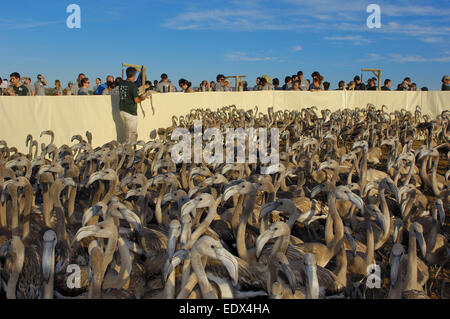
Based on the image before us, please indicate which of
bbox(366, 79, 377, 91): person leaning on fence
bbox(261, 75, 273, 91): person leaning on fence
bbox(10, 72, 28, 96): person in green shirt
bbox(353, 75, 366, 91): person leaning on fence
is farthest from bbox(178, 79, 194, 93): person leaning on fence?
bbox(366, 79, 377, 91): person leaning on fence

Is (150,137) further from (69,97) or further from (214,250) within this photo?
(214,250)

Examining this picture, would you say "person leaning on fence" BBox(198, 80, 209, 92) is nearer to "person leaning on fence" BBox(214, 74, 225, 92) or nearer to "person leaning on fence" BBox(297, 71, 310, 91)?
"person leaning on fence" BBox(214, 74, 225, 92)

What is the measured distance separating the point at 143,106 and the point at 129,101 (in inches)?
80.7

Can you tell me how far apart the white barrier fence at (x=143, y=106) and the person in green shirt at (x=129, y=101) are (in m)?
0.70

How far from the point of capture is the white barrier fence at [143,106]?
11297mm

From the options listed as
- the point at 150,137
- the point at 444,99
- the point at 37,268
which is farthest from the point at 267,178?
the point at 444,99

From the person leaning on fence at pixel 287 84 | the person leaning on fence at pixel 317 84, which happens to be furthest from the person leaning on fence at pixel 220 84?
the person leaning on fence at pixel 317 84

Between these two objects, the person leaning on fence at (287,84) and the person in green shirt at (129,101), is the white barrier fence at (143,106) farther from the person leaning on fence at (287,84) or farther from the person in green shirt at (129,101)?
the person leaning on fence at (287,84)

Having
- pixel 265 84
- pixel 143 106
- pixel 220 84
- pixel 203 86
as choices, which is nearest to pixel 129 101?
pixel 143 106

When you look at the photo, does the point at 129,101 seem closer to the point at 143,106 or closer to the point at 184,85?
the point at 143,106

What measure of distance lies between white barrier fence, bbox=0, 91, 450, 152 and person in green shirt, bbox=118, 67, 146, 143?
0.70 metres
